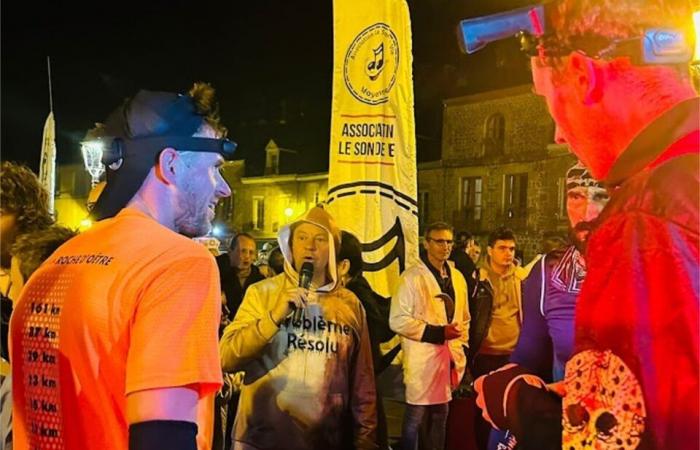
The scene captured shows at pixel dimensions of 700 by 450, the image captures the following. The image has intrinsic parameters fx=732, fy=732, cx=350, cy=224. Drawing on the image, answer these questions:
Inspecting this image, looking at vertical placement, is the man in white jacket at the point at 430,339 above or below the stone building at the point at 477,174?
below

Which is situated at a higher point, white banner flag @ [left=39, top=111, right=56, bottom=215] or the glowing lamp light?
white banner flag @ [left=39, top=111, right=56, bottom=215]

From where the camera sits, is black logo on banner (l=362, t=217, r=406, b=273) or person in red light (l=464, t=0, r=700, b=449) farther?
black logo on banner (l=362, t=217, r=406, b=273)

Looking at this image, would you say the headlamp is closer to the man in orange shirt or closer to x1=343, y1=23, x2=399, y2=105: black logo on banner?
the man in orange shirt

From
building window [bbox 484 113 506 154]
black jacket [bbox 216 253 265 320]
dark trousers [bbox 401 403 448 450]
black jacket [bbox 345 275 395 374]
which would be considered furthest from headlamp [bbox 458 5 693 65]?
building window [bbox 484 113 506 154]

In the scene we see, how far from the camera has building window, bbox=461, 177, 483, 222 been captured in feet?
65.1

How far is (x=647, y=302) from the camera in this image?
1.39 meters

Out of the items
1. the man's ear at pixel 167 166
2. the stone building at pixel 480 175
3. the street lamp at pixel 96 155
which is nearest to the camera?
the man's ear at pixel 167 166

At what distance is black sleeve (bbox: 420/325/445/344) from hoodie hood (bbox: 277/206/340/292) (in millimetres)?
1316

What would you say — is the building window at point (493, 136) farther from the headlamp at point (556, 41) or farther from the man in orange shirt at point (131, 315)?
the man in orange shirt at point (131, 315)

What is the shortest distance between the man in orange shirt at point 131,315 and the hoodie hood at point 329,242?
1970 millimetres

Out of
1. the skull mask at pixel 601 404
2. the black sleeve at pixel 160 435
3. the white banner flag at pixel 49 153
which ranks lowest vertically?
the black sleeve at pixel 160 435

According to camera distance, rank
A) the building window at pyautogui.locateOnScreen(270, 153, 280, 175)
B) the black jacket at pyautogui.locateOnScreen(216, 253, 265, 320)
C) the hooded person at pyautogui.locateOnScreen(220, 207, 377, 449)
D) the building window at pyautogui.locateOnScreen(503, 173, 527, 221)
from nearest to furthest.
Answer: the hooded person at pyautogui.locateOnScreen(220, 207, 377, 449), the black jacket at pyautogui.locateOnScreen(216, 253, 265, 320), the building window at pyautogui.locateOnScreen(503, 173, 527, 221), the building window at pyautogui.locateOnScreen(270, 153, 280, 175)

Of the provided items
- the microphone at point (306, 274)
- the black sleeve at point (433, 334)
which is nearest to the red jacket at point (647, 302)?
the microphone at point (306, 274)

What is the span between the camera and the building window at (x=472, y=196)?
1983 centimetres
